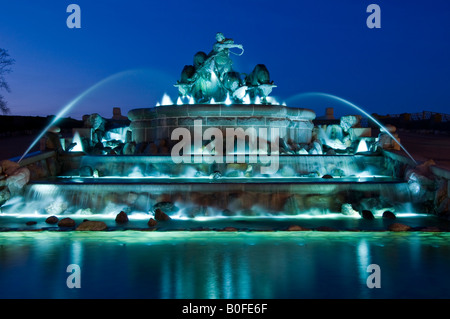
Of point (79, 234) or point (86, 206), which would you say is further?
point (86, 206)

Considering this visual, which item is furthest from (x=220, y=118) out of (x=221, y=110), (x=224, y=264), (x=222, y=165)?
(x=224, y=264)

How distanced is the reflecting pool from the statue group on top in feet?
39.9

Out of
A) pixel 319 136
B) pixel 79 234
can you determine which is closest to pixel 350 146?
pixel 319 136

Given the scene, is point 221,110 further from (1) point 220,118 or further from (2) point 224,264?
(2) point 224,264

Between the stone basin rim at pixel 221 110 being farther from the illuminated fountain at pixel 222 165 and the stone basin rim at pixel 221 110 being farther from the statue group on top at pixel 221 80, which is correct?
the statue group on top at pixel 221 80


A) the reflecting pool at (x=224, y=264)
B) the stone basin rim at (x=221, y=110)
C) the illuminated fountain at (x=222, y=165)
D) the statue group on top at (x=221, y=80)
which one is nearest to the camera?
the reflecting pool at (x=224, y=264)

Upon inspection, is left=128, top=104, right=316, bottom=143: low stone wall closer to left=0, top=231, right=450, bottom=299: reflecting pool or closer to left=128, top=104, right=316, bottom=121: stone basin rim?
left=128, top=104, right=316, bottom=121: stone basin rim

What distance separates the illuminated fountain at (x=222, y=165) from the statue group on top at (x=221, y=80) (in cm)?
4

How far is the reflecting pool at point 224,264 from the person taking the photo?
5730 millimetres

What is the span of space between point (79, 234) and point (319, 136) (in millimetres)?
13945

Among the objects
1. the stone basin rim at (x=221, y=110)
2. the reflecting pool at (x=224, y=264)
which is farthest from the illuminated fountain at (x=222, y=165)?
the reflecting pool at (x=224, y=264)

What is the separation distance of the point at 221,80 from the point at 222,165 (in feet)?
21.9

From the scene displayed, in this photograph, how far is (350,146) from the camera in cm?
1991
